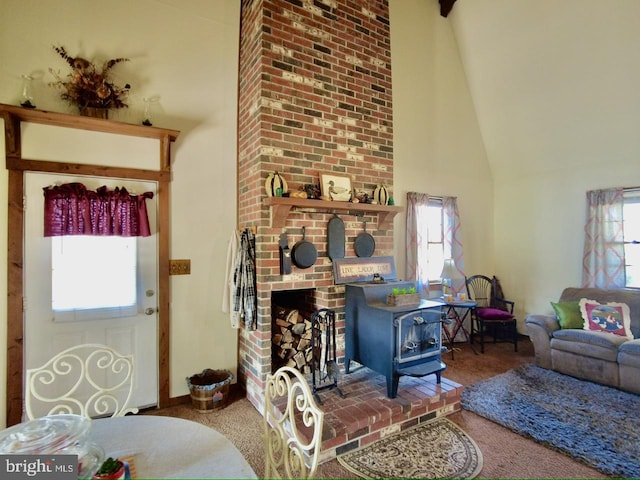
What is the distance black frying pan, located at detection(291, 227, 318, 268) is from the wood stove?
0.43 m

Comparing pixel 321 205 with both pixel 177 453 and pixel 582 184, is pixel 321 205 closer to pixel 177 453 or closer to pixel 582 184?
pixel 177 453

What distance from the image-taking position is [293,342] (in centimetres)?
314

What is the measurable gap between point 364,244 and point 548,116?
3274mm

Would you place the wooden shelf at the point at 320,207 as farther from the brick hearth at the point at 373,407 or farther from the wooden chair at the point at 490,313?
the wooden chair at the point at 490,313

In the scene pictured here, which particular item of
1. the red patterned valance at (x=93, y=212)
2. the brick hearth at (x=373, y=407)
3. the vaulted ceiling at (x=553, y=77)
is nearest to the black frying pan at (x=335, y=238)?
the brick hearth at (x=373, y=407)

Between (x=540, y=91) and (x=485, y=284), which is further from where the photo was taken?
(x=485, y=284)

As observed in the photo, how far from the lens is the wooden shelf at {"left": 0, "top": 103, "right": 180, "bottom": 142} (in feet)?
7.70

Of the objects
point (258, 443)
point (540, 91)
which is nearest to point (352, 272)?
point (258, 443)

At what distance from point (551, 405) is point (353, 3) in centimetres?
424

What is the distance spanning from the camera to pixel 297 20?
2922 mm

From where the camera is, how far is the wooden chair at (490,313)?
14.4 ft

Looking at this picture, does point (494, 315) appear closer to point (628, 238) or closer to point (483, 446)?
point (628, 238)

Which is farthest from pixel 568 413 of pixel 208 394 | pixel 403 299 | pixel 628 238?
pixel 208 394

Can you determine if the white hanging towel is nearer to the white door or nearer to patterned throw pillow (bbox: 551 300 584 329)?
the white door
